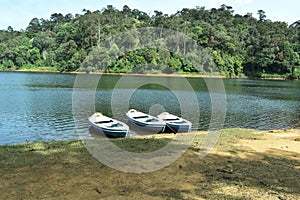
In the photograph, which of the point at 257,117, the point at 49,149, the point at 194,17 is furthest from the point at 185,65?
the point at 49,149

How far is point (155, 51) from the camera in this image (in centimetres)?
7562

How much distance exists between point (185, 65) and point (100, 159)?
76575mm

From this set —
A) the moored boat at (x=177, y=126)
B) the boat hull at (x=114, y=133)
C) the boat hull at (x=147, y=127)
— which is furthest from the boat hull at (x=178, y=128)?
the boat hull at (x=114, y=133)

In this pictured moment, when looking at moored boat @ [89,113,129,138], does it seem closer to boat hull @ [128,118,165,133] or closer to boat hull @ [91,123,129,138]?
boat hull @ [91,123,129,138]

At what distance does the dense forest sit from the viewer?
81.8 metres

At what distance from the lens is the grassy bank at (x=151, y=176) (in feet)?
21.2

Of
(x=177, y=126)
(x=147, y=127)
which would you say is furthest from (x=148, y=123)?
(x=177, y=126)

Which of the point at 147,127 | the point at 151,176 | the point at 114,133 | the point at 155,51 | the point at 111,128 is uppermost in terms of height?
the point at 155,51

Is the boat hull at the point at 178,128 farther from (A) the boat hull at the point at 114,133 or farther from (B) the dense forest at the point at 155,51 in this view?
(B) the dense forest at the point at 155,51

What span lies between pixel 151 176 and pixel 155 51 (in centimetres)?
6943

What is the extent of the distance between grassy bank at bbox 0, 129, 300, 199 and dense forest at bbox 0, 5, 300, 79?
65.3m

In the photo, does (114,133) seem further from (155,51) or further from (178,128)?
(155,51)

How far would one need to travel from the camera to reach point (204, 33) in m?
94.8

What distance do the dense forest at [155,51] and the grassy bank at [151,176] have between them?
214 feet
